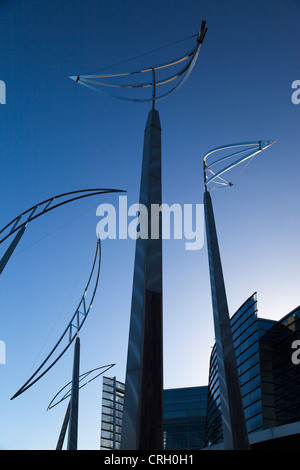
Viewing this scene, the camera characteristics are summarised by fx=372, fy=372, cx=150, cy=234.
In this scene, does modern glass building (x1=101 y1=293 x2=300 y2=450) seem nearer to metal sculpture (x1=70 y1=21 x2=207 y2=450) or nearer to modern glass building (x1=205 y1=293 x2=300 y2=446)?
modern glass building (x1=205 y1=293 x2=300 y2=446)

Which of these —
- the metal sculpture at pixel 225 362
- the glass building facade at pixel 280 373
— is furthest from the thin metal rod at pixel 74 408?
the metal sculpture at pixel 225 362

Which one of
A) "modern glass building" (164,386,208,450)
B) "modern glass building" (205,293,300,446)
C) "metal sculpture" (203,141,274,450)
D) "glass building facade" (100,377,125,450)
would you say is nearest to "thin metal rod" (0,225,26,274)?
"metal sculpture" (203,141,274,450)

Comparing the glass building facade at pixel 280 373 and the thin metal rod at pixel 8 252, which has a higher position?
the thin metal rod at pixel 8 252

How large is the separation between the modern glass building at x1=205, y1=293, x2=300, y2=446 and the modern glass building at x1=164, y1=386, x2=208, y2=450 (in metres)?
55.9

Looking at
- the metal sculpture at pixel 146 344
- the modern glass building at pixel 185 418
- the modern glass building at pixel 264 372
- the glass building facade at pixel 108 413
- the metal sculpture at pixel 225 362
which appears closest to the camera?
the metal sculpture at pixel 146 344

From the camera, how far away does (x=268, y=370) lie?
125 feet

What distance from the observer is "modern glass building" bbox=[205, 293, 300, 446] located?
116 feet

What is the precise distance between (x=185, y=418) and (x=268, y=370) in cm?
6812

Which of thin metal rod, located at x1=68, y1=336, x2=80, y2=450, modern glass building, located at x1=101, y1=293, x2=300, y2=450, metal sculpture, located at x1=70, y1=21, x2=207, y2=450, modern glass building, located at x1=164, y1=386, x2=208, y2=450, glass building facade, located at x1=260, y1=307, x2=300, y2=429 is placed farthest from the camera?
modern glass building, located at x1=164, y1=386, x2=208, y2=450

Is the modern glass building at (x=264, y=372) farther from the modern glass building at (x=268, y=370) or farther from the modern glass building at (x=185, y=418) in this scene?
the modern glass building at (x=185, y=418)

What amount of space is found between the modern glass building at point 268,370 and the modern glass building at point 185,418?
5590cm

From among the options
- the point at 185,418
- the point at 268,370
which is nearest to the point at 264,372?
the point at 268,370

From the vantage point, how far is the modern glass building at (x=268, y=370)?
1391 inches
